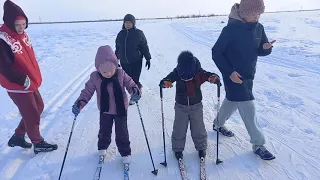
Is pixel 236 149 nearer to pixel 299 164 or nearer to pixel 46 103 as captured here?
pixel 299 164

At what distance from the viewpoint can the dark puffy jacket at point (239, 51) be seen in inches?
146

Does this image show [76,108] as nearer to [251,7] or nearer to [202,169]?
[202,169]

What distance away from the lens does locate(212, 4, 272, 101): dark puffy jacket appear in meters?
3.70

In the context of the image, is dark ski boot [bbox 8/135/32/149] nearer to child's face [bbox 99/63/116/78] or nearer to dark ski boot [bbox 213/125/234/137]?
child's face [bbox 99/63/116/78]

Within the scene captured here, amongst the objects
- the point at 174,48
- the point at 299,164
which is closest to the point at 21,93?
the point at 299,164

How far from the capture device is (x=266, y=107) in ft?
18.1

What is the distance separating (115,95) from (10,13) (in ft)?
5.43

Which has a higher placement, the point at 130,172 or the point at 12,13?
the point at 12,13

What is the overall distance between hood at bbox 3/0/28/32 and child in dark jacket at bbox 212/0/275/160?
8.38 ft

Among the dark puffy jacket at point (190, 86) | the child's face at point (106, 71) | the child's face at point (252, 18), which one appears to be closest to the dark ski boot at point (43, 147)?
the child's face at point (106, 71)

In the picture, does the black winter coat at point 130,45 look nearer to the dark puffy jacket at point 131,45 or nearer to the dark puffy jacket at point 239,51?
the dark puffy jacket at point 131,45

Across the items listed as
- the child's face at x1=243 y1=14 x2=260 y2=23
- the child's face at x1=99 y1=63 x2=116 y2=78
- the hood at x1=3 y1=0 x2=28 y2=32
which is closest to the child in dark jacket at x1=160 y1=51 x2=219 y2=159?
the child's face at x1=99 y1=63 x2=116 y2=78

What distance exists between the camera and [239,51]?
3766mm

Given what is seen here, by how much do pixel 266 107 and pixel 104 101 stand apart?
10.7 feet
